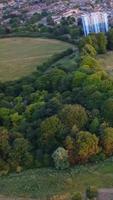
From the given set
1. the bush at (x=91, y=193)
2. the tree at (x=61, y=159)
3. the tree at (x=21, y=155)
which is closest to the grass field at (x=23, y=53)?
the tree at (x=21, y=155)

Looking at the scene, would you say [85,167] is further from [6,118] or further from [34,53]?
[34,53]

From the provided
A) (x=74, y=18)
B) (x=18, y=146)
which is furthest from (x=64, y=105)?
(x=74, y=18)

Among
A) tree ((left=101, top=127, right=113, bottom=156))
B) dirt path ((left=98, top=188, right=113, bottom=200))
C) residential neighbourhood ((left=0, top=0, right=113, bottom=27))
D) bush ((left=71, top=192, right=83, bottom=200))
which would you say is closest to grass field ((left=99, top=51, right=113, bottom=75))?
tree ((left=101, top=127, right=113, bottom=156))

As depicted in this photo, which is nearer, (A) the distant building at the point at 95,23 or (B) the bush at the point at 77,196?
(B) the bush at the point at 77,196

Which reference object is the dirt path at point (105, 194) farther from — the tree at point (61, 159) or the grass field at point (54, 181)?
the tree at point (61, 159)

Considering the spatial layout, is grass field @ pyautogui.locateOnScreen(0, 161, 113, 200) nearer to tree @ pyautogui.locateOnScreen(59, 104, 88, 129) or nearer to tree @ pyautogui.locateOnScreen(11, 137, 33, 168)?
tree @ pyautogui.locateOnScreen(11, 137, 33, 168)

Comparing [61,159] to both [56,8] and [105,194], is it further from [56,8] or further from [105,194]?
[56,8]
